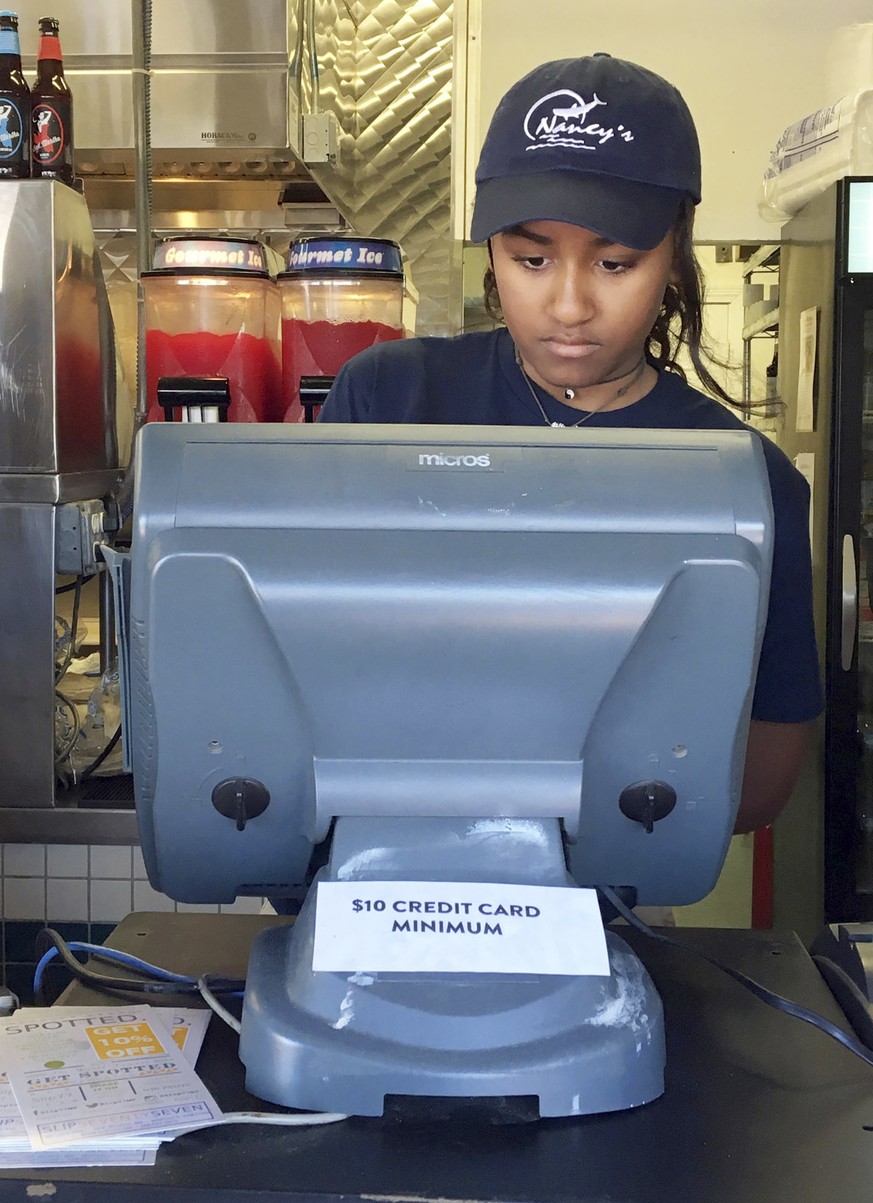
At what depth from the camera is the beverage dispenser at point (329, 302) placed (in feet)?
7.45

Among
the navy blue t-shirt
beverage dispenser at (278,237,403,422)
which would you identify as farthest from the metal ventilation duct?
the navy blue t-shirt

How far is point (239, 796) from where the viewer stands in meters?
0.85

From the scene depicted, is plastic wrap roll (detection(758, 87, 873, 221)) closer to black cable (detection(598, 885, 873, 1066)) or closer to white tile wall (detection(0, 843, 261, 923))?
white tile wall (detection(0, 843, 261, 923))

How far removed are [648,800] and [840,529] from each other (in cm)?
243

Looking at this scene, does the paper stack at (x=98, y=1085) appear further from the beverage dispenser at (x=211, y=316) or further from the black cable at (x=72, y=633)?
the beverage dispenser at (x=211, y=316)

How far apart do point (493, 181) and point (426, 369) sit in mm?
368

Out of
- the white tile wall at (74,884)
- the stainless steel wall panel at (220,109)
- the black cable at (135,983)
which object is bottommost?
the white tile wall at (74,884)

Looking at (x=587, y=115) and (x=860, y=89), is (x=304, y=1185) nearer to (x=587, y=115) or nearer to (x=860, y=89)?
(x=587, y=115)

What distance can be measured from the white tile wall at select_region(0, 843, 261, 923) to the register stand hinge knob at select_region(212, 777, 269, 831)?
4.40ft

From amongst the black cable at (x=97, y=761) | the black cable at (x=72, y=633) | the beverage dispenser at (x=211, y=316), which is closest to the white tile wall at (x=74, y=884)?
the black cable at (x=97, y=761)

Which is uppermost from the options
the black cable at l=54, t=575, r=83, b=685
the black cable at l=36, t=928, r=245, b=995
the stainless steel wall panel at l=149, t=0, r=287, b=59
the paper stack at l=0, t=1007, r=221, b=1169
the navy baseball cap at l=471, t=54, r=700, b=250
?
the stainless steel wall panel at l=149, t=0, r=287, b=59

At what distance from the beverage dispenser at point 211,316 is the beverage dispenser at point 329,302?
0.06 meters

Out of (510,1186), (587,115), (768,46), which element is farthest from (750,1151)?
(768,46)

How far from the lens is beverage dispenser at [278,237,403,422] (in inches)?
89.4
